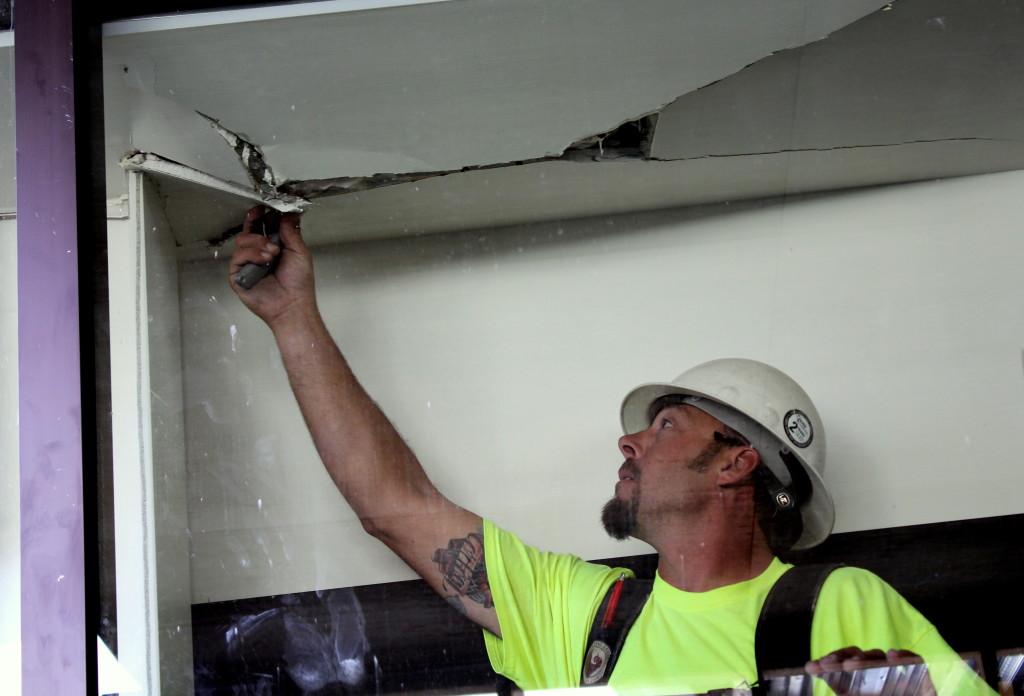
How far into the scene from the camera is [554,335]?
1803 millimetres

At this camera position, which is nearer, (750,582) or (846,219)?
(750,582)

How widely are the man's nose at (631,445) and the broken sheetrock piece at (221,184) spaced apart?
727mm

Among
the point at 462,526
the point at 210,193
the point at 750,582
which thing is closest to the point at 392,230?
the point at 210,193

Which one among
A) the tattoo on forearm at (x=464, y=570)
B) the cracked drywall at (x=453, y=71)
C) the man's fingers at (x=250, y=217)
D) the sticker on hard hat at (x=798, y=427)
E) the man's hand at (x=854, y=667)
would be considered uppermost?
the cracked drywall at (x=453, y=71)

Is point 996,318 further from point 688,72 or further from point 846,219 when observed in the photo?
point 688,72

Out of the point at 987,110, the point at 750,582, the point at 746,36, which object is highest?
the point at 746,36

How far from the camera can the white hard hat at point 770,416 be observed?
5.60 feet

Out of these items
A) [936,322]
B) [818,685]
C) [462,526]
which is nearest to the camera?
[818,685]

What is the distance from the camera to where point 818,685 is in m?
1.59

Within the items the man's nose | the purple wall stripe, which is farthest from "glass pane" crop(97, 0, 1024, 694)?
the purple wall stripe

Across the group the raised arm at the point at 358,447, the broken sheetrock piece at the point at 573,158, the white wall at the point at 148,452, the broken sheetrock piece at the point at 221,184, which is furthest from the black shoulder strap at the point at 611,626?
the broken sheetrock piece at the point at 221,184

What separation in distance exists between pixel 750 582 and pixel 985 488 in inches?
19.2

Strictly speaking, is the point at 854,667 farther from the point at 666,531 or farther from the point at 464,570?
the point at 464,570

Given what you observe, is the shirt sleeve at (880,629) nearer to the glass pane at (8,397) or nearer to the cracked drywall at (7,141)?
the glass pane at (8,397)
